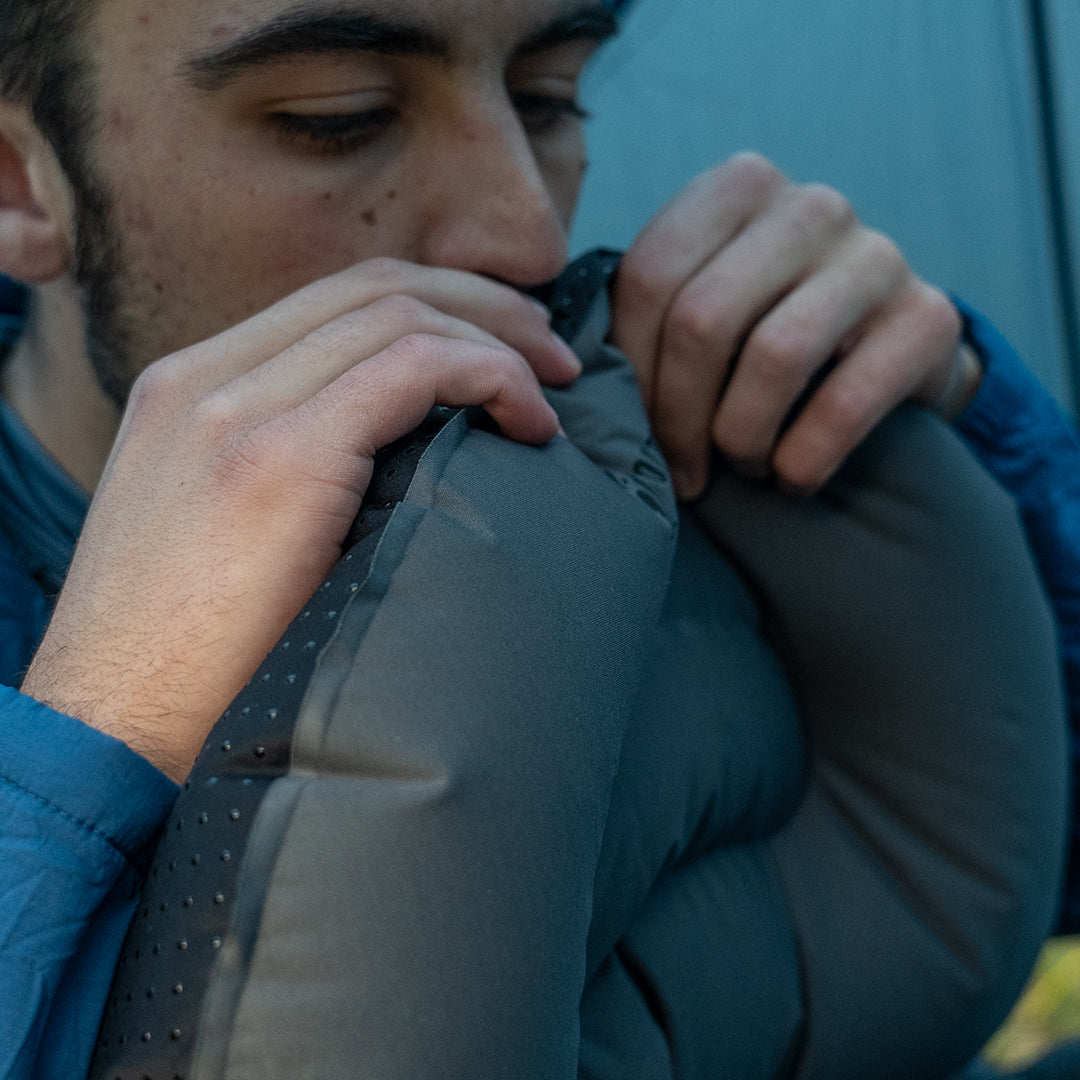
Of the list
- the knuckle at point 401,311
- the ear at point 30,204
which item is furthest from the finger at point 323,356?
the ear at point 30,204

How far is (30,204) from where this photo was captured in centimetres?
98

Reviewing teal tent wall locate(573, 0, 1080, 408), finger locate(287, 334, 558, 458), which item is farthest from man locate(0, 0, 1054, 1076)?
teal tent wall locate(573, 0, 1080, 408)

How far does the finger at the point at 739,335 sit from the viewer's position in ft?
2.66

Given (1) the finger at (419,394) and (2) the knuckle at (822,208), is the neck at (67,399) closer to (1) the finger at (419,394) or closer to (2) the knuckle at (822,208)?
(1) the finger at (419,394)

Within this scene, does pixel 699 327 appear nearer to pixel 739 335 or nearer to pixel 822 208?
pixel 739 335

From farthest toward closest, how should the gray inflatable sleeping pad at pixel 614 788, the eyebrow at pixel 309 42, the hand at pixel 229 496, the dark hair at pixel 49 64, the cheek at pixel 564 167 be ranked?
1. the cheek at pixel 564 167
2. the dark hair at pixel 49 64
3. the eyebrow at pixel 309 42
4. the hand at pixel 229 496
5. the gray inflatable sleeping pad at pixel 614 788

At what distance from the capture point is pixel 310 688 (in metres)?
0.44

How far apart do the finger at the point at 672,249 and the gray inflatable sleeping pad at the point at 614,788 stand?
0.03 metres

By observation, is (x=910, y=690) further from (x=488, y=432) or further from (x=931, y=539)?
(x=488, y=432)

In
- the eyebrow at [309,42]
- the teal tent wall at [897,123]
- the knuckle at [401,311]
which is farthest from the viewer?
the teal tent wall at [897,123]

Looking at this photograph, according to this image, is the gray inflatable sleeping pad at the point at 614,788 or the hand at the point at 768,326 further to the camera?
the hand at the point at 768,326

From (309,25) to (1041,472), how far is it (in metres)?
0.77

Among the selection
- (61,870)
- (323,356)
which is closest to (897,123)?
(323,356)

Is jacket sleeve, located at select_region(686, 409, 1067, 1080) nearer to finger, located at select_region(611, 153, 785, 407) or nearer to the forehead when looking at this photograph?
finger, located at select_region(611, 153, 785, 407)
